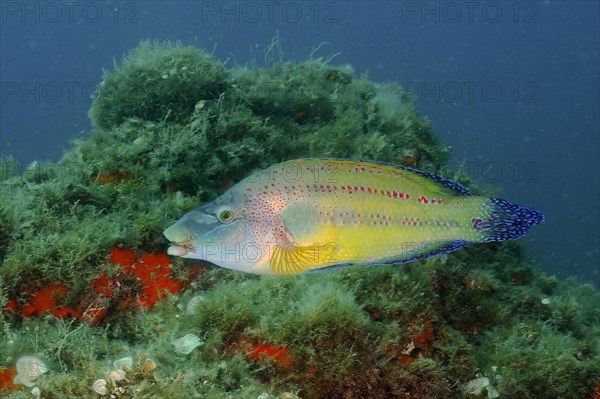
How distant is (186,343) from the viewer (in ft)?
12.3

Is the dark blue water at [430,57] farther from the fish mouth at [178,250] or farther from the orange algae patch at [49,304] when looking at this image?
the fish mouth at [178,250]

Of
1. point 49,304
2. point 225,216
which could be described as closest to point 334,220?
point 225,216

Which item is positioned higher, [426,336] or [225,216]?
[225,216]

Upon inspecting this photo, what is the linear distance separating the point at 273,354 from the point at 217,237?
1.40 metres

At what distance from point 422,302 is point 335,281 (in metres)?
0.96

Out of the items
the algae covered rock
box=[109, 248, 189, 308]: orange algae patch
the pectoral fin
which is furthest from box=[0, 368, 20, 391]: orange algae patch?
the algae covered rock

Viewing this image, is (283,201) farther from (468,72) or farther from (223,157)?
(468,72)

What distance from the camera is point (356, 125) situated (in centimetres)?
686

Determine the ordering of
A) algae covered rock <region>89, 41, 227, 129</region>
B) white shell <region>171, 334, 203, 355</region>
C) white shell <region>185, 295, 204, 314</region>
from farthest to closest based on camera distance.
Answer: algae covered rock <region>89, 41, 227, 129</region>, white shell <region>185, 295, 204, 314</region>, white shell <region>171, 334, 203, 355</region>

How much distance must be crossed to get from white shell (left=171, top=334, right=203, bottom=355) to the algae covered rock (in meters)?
3.56

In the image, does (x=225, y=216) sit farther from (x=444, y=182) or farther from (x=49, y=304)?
(x=49, y=304)

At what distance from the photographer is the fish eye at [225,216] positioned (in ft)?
10.4

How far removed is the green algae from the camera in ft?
12.3

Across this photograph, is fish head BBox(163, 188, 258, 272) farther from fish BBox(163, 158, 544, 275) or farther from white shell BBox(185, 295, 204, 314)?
white shell BBox(185, 295, 204, 314)
